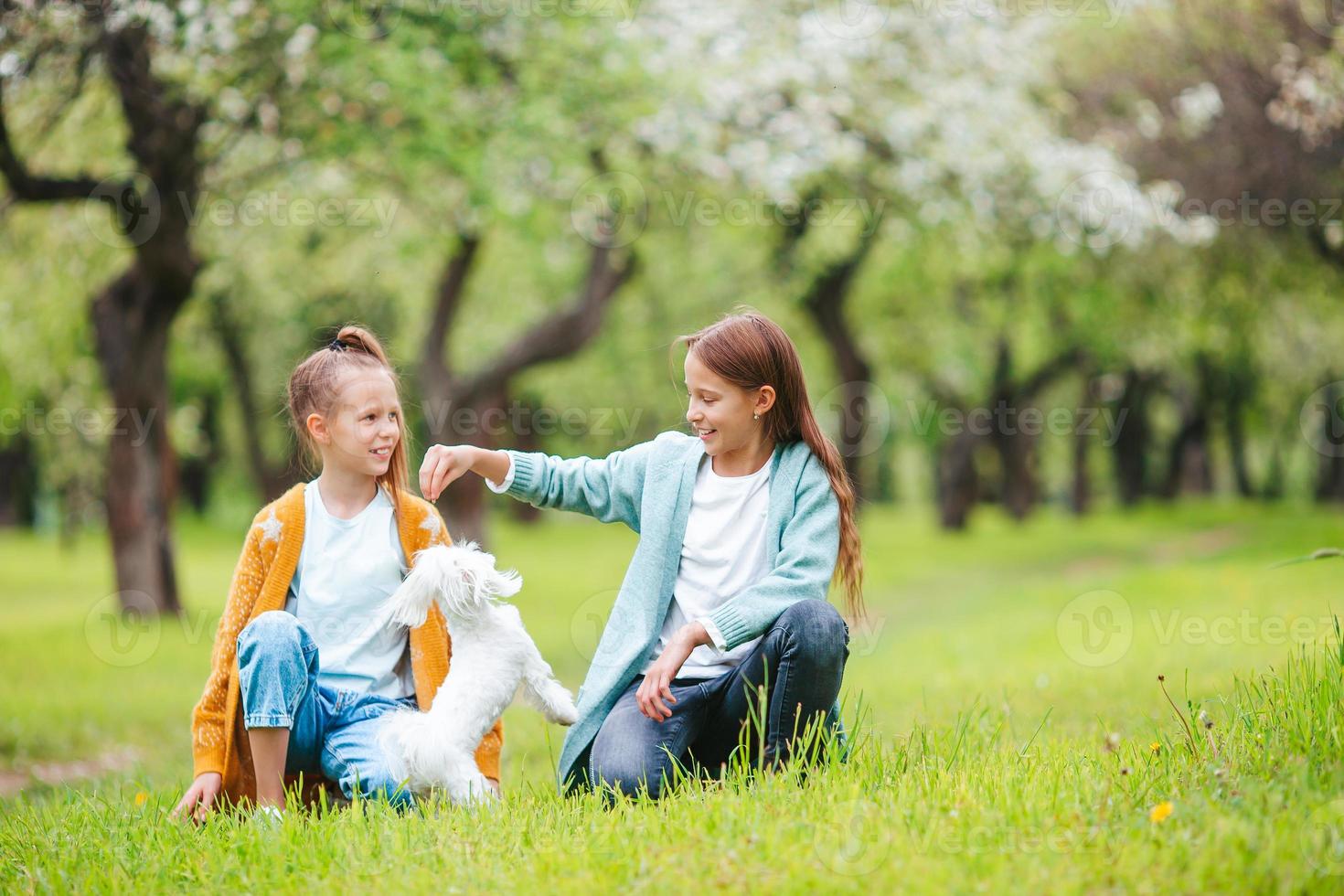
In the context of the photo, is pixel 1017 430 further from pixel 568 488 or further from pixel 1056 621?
pixel 568 488

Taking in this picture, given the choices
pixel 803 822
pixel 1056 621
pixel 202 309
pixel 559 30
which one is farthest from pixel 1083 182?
pixel 202 309

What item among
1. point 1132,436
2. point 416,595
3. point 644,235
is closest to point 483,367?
point 644,235

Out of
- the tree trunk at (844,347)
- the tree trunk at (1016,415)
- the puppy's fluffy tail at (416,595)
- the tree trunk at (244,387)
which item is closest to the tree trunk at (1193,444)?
the tree trunk at (1016,415)

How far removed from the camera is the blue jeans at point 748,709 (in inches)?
144

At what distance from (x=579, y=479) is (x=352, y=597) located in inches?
33.8

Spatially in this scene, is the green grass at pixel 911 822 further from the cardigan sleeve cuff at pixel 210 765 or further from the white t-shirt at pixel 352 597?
the white t-shirt at pixel 352 597

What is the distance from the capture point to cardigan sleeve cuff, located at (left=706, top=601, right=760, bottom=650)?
368 cm

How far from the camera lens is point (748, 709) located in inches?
152

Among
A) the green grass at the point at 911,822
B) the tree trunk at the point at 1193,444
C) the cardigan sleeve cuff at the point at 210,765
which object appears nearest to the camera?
the green grass at the point at 911,822

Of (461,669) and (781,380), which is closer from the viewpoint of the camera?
(461,669)

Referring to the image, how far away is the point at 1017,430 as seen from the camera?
2862cm

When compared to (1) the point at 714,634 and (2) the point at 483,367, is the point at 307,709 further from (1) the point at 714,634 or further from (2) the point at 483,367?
(2) the point at 483,367

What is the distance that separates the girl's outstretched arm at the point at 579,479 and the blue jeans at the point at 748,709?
68 cm

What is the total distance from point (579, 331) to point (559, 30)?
479 centimetres
